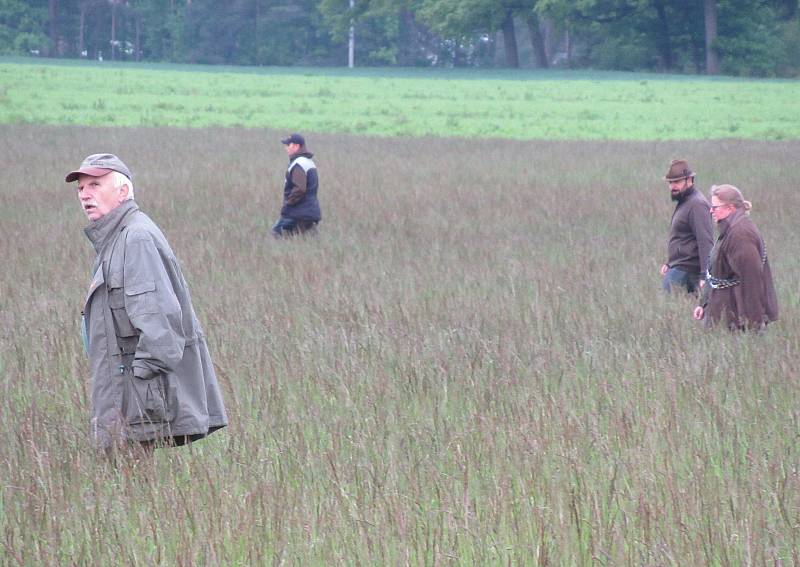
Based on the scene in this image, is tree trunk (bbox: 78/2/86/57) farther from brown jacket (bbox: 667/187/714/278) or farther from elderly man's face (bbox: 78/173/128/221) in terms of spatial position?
elderly man's face (bbox: 78/173/128/221)

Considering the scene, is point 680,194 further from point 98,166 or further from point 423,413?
point 98,166

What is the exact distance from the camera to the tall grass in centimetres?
423

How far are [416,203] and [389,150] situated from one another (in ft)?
32.3

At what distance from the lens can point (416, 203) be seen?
55.6ft

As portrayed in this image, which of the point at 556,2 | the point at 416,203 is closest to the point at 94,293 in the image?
the point at 416,203

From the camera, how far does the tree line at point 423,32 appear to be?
212 feet

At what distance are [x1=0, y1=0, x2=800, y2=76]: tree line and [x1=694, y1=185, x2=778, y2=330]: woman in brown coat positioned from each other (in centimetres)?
5577

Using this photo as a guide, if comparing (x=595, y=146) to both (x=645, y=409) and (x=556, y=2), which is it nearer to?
(x=645, y=409)

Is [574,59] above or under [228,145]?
above

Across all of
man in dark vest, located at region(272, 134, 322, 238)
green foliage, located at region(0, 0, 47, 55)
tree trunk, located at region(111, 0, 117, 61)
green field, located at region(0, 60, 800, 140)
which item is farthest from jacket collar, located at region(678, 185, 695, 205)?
tree trunk, located at region(111, 0, 117, 61)

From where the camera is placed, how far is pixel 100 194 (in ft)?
15.1

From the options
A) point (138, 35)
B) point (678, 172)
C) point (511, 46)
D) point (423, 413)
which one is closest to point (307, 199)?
point (678, 172)

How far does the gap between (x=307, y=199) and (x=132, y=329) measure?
860 cm

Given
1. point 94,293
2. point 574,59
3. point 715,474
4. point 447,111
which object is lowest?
point 715,474
